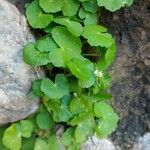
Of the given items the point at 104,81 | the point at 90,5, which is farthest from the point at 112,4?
the point at 104,81

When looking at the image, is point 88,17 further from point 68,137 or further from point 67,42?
point 68,137

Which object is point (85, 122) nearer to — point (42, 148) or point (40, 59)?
point (42, 148)

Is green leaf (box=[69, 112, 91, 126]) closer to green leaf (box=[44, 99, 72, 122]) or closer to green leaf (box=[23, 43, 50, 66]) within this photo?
green leaf (box=[44, 99, 72, 122])

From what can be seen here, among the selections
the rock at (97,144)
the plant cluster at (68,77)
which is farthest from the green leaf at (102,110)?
the rock at (97,144)

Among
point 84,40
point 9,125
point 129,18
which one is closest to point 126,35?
point 129,18

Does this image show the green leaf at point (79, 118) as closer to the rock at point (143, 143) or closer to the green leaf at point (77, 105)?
the green leaf at point (77, 105)

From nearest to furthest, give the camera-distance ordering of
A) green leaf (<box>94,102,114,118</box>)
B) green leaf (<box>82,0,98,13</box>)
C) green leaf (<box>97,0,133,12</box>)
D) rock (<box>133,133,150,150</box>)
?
green leaf (<box>97,0,133,12</box>) → green leaf (<box>82,0,98,13</box>) → green leaf (<box>94,102,114,118</box>) → rock (<box>133,133,150,150</box>)

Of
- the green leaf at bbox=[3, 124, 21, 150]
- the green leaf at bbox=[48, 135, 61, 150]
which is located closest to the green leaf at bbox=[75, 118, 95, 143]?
the green leaf at bbox=[48, 135, 61, 150]
